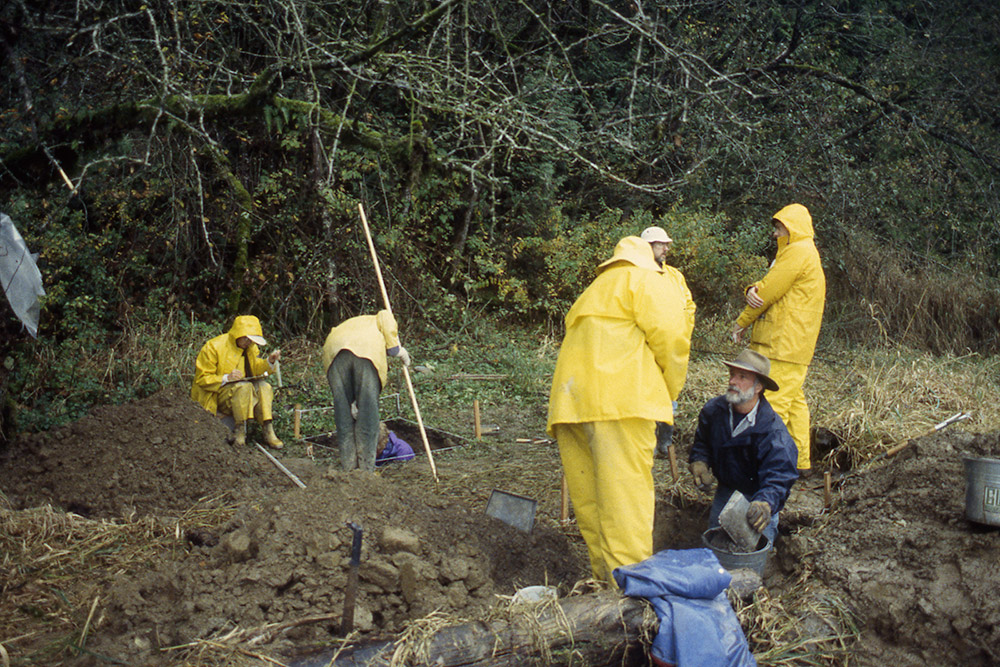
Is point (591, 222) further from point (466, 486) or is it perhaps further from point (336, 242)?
point (466, 486)

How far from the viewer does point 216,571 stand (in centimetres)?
416

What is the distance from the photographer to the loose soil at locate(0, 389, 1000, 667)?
12.8 ft

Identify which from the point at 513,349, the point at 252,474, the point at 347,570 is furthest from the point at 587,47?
the point at 347,570

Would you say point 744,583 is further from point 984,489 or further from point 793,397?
point 793,397

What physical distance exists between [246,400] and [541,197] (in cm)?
629

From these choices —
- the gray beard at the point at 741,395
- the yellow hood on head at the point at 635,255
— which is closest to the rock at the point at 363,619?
the yellow hood on head at the point at 635,255

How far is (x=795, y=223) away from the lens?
20.6 feet

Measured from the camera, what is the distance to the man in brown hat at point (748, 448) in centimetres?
442

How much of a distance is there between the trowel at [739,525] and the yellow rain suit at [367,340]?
10.2 feet

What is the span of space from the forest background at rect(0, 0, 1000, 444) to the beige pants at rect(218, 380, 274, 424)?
4.45ft

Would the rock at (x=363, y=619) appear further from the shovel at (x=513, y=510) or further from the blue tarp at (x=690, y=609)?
the shovel at (x=513, y=510)

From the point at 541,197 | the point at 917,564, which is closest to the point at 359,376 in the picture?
the point at 917,564

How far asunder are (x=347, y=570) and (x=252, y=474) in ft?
8.77

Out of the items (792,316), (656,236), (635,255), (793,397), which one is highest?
(635,255)
